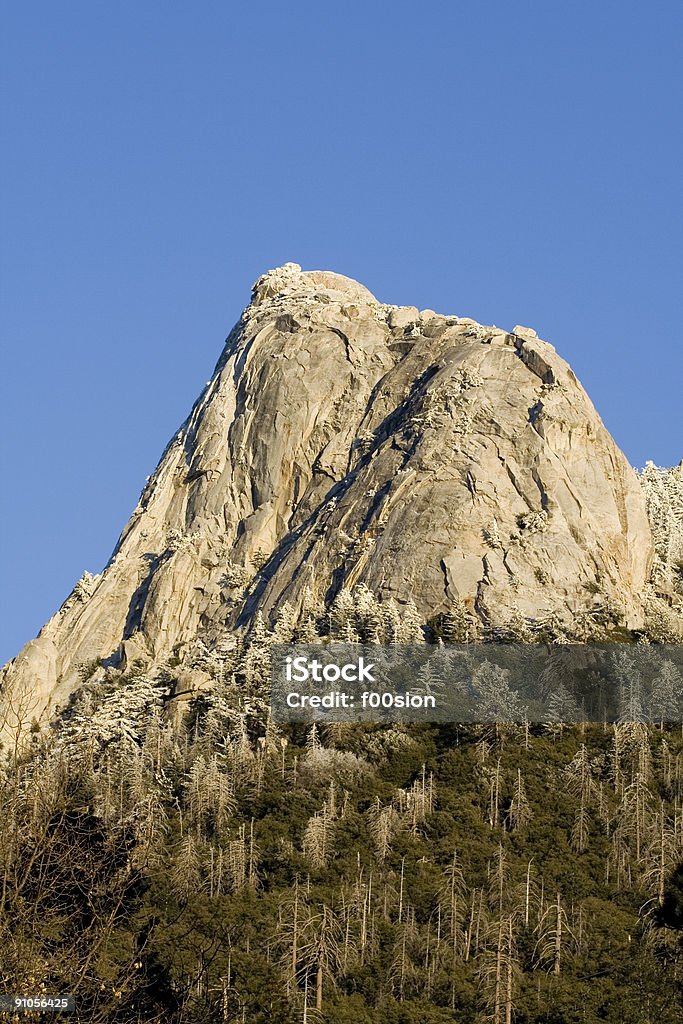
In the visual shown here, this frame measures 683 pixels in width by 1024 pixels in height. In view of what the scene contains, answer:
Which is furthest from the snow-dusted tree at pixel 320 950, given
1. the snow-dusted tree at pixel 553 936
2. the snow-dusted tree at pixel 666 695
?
the snow-dusted tree at pixel 666 695

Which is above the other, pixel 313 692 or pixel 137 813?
pixel 313 692

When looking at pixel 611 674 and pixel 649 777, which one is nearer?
pixel 649 777

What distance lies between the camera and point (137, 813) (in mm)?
91250

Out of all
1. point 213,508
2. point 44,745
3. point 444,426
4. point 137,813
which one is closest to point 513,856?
point 137,813

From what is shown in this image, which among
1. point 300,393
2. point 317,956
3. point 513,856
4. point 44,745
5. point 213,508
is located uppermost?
point 300,393

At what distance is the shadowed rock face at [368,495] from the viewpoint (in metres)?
114

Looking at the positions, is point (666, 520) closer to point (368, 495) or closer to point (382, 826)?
point (368, 495)

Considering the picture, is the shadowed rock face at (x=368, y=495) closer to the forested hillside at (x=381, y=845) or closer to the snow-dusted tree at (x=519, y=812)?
the forested hillside at (x=381, y=845)

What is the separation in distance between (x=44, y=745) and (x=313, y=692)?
19631mm

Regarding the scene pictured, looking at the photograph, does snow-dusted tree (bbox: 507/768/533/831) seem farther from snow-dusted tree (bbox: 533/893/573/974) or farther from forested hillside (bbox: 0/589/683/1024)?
snow-dusted tree (bbox: 533/893/573/974)

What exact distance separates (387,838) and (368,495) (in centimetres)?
3459

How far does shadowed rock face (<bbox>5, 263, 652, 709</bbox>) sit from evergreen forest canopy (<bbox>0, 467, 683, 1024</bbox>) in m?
3.36

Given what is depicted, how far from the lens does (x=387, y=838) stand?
90.1 m

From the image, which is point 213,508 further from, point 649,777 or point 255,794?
point 649,777
